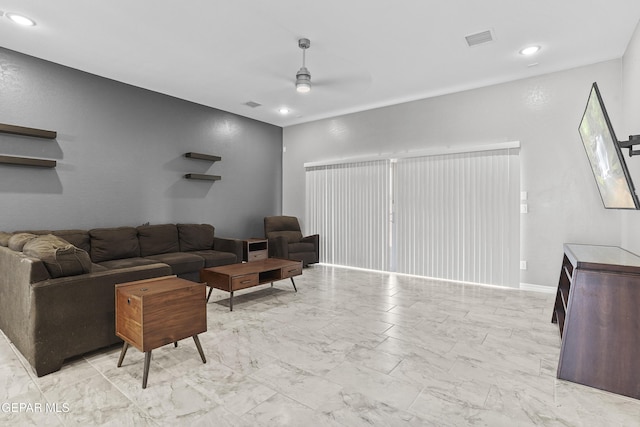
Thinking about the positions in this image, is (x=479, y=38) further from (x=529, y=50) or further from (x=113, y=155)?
(x=113, y=155)

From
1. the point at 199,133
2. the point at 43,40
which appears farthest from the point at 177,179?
the point at 43,40

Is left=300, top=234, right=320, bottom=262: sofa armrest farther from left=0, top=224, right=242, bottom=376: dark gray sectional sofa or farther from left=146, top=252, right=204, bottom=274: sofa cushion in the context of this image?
left=0, top=224, right=242, bottom=376: dark gray sectional sofa

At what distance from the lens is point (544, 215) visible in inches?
172

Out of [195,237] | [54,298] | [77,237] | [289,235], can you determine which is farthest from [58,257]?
[289,235]

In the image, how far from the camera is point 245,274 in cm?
376

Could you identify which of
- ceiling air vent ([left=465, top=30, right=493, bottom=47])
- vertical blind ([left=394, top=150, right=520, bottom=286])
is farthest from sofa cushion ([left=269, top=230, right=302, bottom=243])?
ceiling air vent ([left=465, top=30, right=493, bottom=47])

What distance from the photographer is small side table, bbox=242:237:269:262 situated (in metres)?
5.51

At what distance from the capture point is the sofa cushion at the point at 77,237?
155 inches

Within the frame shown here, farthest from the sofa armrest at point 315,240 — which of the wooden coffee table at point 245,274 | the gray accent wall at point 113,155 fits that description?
the wooden coffee table at point 245,274

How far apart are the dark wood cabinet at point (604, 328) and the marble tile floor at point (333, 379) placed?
0.11 metres

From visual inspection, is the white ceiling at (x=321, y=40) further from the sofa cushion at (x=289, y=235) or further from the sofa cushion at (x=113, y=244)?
the sofa cushion at (x=289, y=235)

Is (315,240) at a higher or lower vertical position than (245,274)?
higher

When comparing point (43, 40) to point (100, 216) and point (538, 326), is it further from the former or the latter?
point (538, 326)

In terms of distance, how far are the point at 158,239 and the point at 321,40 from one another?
137 inches
